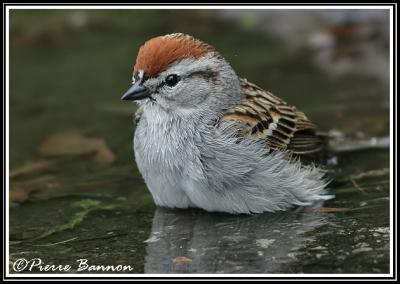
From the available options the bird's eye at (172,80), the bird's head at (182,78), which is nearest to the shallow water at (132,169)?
the bird's head at (182,78)

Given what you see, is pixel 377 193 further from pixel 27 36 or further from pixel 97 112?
pixel 27 36

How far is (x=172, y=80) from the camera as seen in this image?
5953mm

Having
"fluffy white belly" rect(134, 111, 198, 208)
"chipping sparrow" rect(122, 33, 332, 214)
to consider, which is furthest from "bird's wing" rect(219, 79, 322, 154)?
"fluffy white belly" rect(134, 111, 198, 208)

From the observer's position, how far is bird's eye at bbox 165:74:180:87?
19.4ft

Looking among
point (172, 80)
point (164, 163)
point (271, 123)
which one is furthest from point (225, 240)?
point (172, 80)

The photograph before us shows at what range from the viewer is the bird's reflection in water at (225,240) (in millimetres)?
5000

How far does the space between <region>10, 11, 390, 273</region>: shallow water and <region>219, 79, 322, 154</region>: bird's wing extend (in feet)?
1.59

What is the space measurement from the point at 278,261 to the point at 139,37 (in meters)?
7.10

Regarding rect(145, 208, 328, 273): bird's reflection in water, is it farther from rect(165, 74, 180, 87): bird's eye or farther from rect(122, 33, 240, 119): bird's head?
rect(165, 74, 180, 87): bird's eye

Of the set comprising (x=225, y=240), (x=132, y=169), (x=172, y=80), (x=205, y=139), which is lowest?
(x=225, y=240)

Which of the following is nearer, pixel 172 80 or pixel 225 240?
pixel 225 240

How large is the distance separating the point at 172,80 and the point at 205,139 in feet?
1.77

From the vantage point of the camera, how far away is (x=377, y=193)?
20.6 ft

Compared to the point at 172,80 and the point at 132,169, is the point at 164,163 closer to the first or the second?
the point at 172,80
